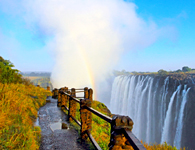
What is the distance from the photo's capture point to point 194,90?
Answer: 57.3ft

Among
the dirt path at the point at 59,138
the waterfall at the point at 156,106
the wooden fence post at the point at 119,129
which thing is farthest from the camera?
the waterfall at the point at 156,106

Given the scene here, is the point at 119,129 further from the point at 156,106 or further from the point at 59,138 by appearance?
the point at 156,106

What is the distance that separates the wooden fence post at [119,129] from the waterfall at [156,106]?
19.1 metres

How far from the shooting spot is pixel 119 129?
76.5 inches

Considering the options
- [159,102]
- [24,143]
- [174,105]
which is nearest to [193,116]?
[174,105]

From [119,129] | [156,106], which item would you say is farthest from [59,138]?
[156,106]

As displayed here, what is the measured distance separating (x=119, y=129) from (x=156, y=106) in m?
24.3

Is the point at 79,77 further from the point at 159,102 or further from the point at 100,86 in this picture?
the point at 159,102

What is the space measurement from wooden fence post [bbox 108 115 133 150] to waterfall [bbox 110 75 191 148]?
62.7 ft

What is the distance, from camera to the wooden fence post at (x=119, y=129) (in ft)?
6.18

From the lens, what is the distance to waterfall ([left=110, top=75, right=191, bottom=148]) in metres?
18.7

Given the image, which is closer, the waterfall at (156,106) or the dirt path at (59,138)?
the dirt path at (59,138)

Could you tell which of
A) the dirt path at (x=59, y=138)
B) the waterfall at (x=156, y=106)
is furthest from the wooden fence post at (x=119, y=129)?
the waterfall at (x=156, y=106)

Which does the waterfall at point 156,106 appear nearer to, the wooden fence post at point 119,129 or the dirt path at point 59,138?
the dirt path at point 59,138
